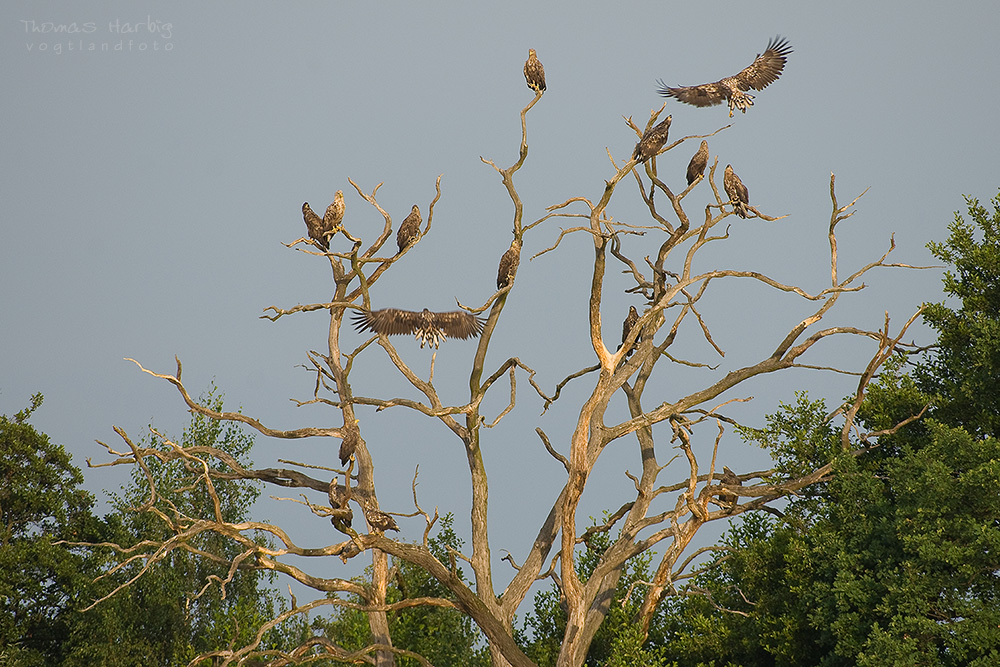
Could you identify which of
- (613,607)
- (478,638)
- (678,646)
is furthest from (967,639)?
(478,638)

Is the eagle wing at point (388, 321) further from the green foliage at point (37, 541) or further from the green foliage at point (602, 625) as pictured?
the green foliage at point (37, 541)

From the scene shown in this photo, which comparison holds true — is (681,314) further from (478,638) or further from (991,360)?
(478,638)

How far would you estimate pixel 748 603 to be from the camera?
1348 cm

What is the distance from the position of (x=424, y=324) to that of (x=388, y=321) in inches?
21.6

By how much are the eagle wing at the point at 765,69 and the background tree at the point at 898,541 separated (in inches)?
127

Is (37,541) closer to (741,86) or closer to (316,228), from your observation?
(316,228)

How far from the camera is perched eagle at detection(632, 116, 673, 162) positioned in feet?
42.9

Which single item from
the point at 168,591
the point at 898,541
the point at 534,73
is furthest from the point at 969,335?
the point at 168,591

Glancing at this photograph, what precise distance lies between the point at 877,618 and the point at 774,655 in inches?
104

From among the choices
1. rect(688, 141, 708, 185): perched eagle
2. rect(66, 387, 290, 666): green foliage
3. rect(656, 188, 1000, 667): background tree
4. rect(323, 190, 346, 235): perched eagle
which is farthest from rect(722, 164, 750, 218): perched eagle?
rect(66, 387, 290, 666): green foliage

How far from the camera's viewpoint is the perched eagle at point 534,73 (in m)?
13.6

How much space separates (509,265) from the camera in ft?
43.8

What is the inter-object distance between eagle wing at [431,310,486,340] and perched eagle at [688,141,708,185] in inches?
138

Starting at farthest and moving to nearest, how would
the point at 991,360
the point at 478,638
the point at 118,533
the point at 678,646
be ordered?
the point at 118,533, the point at 478,638, the point at 678,646, the point at 991,360
